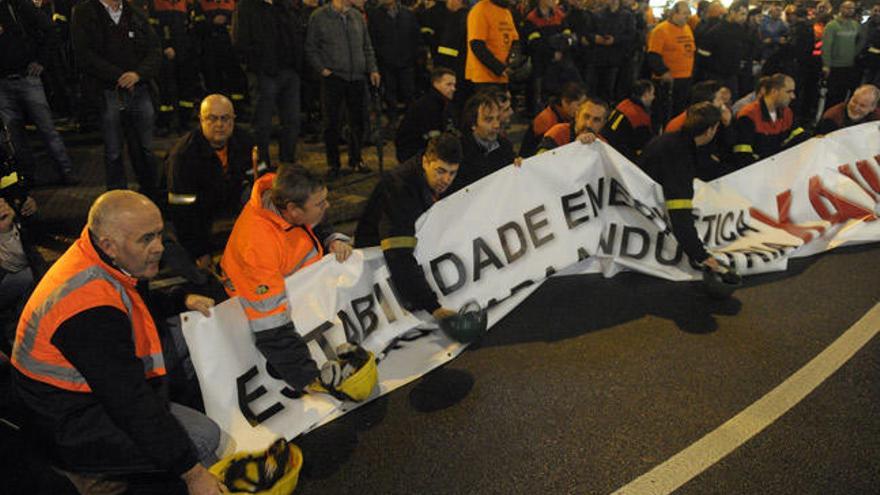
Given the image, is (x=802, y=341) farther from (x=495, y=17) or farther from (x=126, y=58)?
(x=126, y=58)

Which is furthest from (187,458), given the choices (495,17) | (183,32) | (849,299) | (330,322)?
(183,32)

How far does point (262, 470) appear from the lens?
3.01 m

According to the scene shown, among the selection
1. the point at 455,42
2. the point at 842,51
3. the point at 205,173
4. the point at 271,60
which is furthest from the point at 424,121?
the point at 842,51

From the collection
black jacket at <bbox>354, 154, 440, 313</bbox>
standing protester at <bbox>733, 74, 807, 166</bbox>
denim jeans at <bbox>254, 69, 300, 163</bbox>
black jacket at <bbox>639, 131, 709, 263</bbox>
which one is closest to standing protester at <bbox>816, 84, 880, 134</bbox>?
standing protester at <bbox>733, 74, 807, 166</bbox>

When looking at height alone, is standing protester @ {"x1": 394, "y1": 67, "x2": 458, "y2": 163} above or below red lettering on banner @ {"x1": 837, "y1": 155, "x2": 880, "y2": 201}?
above

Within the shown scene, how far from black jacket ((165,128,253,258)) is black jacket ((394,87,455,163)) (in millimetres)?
1707

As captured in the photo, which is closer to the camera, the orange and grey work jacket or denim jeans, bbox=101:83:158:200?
the orange and grey work jacket

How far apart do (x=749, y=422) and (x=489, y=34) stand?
225 inches

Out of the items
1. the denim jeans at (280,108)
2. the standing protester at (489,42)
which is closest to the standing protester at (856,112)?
the standing protester at (489,42)

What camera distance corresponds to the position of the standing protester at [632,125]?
6.84 m

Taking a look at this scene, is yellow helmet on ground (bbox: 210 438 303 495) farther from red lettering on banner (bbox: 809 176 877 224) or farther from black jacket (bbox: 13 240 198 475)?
red lettering on banner (bbox: 809 176 877 224)

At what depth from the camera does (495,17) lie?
7.93 metres

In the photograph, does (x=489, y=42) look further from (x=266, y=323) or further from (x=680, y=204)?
(x=266, y=323)

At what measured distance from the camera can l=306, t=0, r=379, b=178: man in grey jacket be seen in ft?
24.5
